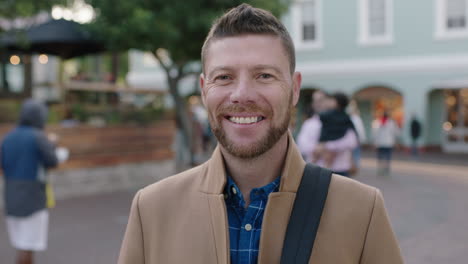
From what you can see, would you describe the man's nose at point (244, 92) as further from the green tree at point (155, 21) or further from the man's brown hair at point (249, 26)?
the green tree at point (155, 21)

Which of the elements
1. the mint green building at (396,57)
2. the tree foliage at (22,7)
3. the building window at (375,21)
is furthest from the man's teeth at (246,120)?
the building window at (375,21)

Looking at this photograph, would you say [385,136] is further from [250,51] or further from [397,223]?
[250,51]

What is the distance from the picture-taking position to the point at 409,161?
1747 cm

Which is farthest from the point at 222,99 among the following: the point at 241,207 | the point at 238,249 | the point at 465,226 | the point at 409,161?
the point at 409,161

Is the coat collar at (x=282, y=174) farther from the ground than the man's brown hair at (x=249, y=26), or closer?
closer

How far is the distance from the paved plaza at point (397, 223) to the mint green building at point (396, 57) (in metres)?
7.84

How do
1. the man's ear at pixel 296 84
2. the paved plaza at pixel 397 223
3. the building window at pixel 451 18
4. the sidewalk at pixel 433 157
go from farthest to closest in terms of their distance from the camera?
the building window at pixel 451 18, the sidewalk at pixel 433 157, the paved plaza at pixel 397 223, the man's ear at pixel 296 84

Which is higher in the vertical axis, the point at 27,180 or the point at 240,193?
the point at 240,193

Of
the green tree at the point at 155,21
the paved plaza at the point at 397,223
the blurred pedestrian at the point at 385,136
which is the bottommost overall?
the paved plaza at the point at 397,223

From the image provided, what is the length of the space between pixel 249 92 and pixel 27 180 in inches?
169

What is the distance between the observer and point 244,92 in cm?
161

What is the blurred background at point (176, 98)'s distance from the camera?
8234 mm

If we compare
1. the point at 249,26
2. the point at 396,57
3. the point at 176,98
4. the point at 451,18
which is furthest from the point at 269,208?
the point at 451,18

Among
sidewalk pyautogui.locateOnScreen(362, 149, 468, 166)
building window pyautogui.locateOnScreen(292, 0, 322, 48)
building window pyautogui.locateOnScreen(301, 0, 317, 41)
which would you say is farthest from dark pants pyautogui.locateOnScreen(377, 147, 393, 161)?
building window pyautogui.locateOnScreen(301, 0, 317, 41)
